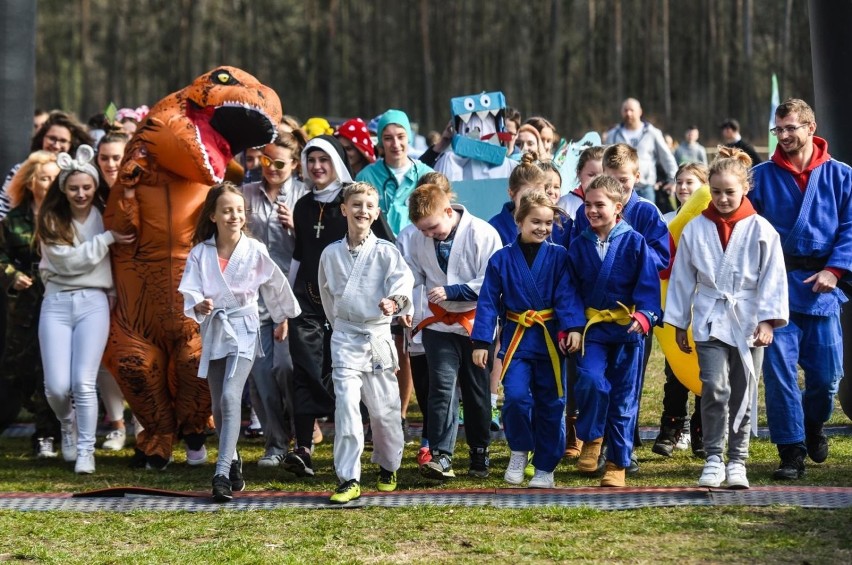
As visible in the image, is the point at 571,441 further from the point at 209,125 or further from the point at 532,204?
the point at 209,125

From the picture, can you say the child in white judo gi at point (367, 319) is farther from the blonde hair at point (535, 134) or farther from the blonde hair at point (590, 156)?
the blonde hair at point (535, 134)

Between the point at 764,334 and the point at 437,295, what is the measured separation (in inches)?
69.4

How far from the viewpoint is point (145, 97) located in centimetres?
5094

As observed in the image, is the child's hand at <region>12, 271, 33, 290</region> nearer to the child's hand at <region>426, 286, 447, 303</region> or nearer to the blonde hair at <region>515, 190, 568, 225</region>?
the child's hand at <region>426, 286, 447, 303</region>

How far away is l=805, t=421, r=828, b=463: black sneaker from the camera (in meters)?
7.09

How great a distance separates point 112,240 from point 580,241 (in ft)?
9.35

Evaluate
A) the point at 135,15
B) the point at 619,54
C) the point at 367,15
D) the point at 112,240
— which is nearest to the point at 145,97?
the point at 135,15

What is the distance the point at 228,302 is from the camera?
699cm

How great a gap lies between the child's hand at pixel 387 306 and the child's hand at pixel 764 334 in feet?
5.88

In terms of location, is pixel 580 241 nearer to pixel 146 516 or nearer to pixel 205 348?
pixel 205 348

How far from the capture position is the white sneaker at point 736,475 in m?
6.36

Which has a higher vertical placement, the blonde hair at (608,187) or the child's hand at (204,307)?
the blonde hair at (608,187)

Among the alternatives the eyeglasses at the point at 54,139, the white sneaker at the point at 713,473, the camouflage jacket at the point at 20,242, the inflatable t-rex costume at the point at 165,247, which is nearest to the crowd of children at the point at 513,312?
the white sneaker at the point at 713,473

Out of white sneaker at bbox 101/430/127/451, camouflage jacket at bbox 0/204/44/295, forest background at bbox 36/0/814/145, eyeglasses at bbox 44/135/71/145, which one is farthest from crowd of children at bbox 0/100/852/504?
forest background at bbox 36/0/814/145
